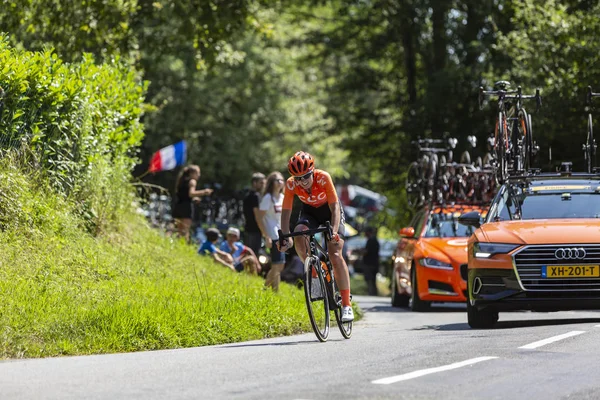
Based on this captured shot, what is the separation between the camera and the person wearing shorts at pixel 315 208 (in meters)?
12.6

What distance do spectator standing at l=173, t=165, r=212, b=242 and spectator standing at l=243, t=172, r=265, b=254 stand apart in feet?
4.01

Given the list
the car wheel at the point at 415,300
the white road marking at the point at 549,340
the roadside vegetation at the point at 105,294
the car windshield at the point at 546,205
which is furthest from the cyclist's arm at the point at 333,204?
the car wheel at the point at 415,300

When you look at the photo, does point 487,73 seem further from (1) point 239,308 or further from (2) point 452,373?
(2) point 452,373

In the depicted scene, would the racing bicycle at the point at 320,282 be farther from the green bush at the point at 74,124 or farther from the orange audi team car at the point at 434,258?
the orange audi team car at the point at 434,258

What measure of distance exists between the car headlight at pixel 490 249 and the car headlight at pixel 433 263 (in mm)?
5592

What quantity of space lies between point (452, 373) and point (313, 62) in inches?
1244

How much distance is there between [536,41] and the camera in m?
27.2

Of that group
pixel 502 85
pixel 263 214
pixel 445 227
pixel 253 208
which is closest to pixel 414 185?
pixel 445 227

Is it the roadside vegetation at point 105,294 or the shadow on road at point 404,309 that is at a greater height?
the roadside vegetation at point 105,294

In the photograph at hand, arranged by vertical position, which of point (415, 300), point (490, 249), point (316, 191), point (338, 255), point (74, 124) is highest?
point (74, 124)

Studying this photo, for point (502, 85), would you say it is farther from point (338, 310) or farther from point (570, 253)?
point (338, 310)

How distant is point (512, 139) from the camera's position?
64.2ft

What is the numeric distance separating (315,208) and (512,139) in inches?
282

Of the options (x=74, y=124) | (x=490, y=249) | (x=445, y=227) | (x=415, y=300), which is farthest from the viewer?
(x=445, y=227)
